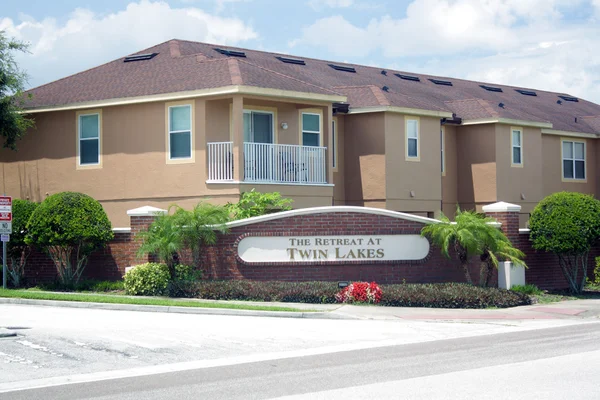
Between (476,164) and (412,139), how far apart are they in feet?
13.3

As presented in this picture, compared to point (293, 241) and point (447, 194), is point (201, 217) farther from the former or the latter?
point (447, 194)

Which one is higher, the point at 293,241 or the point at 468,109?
the point at 468,109

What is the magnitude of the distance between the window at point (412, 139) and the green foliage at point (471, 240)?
7868 mm

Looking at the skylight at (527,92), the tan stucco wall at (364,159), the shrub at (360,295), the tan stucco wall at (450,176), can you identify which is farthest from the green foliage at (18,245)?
the skylight at (527,92)

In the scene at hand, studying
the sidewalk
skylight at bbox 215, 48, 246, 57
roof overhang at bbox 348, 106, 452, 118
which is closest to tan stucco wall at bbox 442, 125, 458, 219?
roof overhang at bbox 348, 106, 452, 118

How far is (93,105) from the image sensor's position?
2691 centimetres

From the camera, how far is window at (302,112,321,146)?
92.4 feet

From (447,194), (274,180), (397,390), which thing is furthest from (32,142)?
(397,390)

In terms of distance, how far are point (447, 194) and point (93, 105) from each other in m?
14.4

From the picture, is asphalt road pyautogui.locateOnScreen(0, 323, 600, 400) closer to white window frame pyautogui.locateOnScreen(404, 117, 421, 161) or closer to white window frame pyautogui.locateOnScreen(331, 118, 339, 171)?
white window frame pyautogui.locateOnScreen(331, 118, 339, 171)

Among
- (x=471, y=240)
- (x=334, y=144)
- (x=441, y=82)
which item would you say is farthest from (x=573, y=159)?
(x=471, y=240)

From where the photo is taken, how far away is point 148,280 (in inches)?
833

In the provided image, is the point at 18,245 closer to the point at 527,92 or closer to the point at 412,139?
the point at 412,139

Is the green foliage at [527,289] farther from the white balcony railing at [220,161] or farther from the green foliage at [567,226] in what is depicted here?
the white balcony railing at [220,161]
